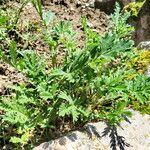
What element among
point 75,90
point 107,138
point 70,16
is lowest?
point 107,138

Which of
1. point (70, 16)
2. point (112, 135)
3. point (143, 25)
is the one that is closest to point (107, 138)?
point (112, 135)

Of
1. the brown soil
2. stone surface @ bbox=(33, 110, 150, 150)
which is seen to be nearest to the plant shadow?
stone surface @ bbox=(33, 110, 150, 150)

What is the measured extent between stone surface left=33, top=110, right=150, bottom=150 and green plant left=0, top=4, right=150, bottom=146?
9 cm

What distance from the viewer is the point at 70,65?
11.1 feet

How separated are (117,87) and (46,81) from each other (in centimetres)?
61

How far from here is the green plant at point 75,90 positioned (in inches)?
129

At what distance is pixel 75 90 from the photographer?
3.66 m

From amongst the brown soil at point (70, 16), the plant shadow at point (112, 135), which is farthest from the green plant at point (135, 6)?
the plant shadow at point (112, 135)

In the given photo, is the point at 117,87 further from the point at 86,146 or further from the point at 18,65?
the point at 18,65

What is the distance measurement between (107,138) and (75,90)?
56cm

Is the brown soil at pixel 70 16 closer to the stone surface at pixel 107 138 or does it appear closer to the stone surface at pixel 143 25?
the stone surface at pixel 143 25

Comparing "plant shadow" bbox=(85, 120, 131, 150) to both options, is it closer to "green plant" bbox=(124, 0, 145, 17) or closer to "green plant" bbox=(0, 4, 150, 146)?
"green plant" bbox=(0, 4, 150, 146)

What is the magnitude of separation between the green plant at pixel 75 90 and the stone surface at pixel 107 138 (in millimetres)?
95

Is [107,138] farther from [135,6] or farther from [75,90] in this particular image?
[135,6]
